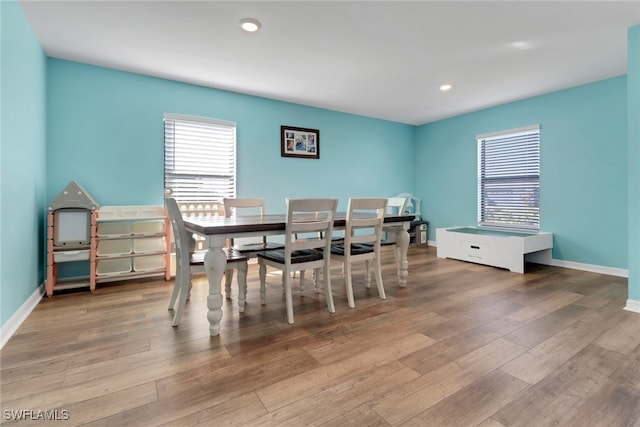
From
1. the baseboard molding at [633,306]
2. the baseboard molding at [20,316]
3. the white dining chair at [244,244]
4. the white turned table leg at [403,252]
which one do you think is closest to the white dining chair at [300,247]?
the white dining chair at [244,244]

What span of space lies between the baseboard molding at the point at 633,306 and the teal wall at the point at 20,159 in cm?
449

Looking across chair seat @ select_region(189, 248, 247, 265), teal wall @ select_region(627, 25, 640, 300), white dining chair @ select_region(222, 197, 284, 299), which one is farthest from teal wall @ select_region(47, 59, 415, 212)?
teal wall @ select_region(627, 25, 640, 300)

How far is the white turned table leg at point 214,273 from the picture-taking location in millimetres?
1944

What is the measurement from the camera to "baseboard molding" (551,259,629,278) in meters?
3.48

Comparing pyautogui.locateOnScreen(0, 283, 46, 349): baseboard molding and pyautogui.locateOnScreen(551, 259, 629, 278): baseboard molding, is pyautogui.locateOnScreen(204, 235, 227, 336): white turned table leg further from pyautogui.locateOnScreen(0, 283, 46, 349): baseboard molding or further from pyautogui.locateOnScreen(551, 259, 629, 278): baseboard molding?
pyautogui.locateOnScreen(551, 259, 629, 278): baseboard molding

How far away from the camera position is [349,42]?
107 inches

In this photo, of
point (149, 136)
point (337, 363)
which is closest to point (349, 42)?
point (149, 136)

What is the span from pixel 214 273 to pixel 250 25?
197 centimetres

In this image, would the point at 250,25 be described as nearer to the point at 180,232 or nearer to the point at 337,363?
the point at 180,232

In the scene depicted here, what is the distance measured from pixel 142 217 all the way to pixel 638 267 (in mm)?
4498

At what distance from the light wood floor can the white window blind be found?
1480 millimetres

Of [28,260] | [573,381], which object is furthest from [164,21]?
[573,381]

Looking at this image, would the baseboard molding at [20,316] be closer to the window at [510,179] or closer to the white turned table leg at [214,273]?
the white turned table leg at [214,273]

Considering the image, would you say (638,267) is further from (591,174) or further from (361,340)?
(361,340)
